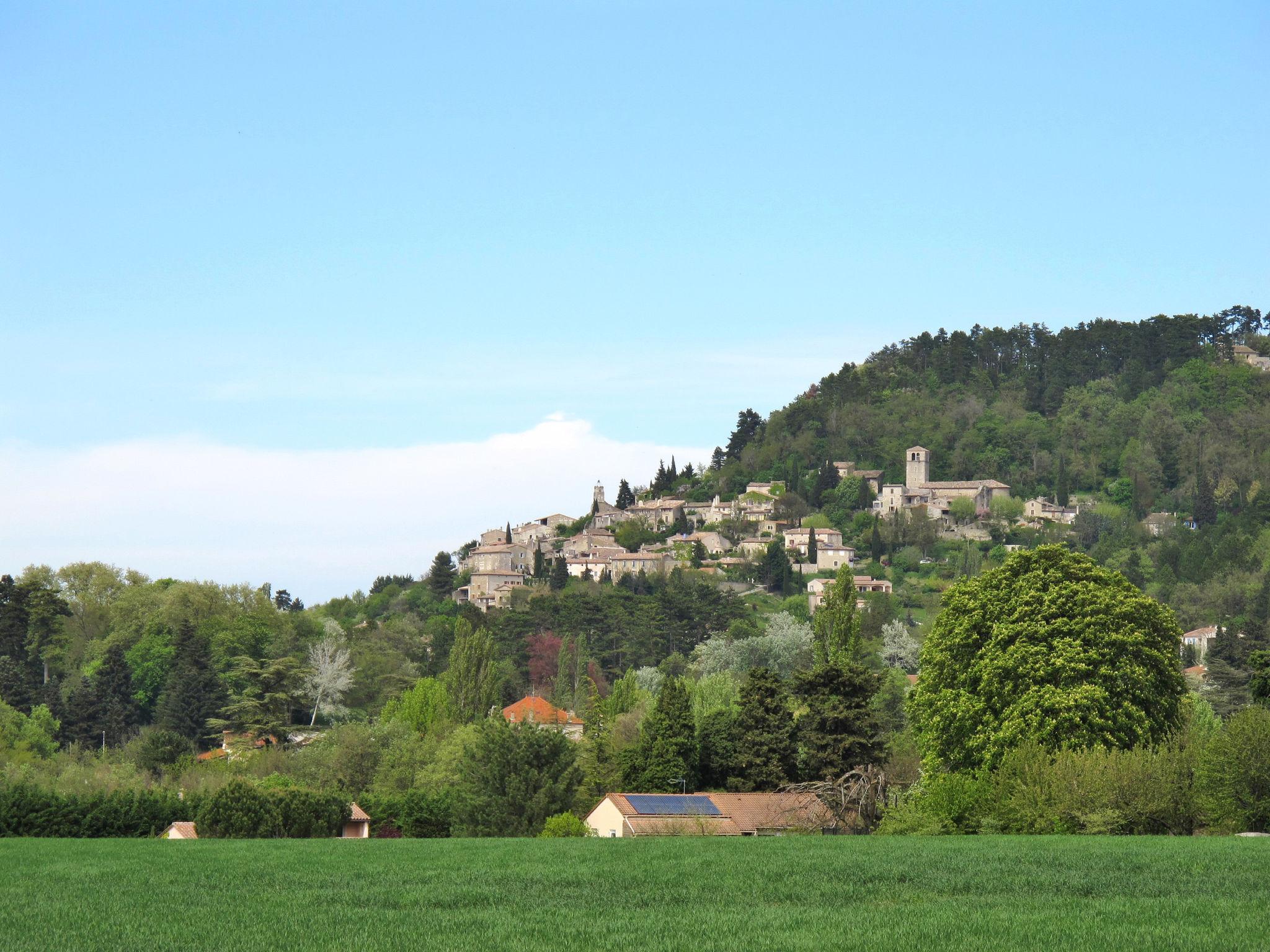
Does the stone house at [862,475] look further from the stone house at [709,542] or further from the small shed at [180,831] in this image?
the small shed at [180,831]

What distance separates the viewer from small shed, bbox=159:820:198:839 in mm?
46125

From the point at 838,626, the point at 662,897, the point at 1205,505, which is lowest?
the point at 662,897

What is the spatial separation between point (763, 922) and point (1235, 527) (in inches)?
5925

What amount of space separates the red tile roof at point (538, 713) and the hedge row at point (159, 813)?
32735mm

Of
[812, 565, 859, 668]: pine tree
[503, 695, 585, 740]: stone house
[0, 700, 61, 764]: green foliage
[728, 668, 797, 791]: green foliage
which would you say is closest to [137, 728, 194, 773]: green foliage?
[0, 700, 61, 764]: green foliage

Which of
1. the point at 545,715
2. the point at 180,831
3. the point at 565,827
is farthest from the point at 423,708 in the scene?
the point at 565,827

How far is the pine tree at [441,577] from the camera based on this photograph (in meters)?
165

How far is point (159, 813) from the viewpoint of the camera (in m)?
47.9

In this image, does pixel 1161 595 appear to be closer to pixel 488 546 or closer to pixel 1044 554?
pixel 488 546

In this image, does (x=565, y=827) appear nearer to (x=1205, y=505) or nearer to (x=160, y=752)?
(x=160, y=752)

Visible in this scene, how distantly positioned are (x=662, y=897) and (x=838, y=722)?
99.7ft

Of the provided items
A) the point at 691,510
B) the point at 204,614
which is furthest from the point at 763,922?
the point at 691,510

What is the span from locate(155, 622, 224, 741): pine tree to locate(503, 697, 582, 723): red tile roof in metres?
18.9

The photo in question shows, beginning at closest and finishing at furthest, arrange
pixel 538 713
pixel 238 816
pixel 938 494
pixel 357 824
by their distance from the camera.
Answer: pixel 238 816, pixel 357 824, pixel 538 713, pixel 938 494
